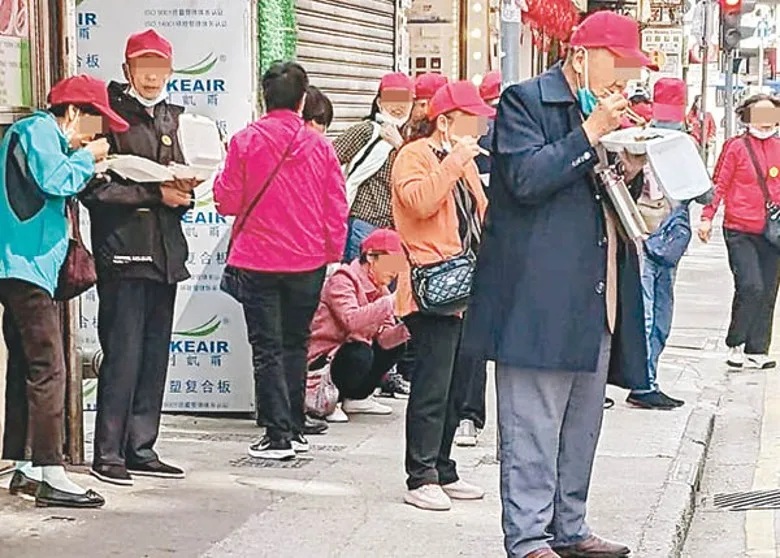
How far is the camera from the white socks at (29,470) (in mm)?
6637

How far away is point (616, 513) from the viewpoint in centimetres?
701

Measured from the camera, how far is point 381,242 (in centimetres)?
855

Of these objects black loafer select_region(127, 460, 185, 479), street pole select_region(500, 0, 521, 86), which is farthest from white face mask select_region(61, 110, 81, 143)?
street pole select_region(500, 0, 521, 86)

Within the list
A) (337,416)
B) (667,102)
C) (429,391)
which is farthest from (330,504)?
(667,102)

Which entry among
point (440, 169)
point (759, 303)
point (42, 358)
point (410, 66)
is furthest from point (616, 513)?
point (410, 66)

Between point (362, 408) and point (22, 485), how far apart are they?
2963 millimetres

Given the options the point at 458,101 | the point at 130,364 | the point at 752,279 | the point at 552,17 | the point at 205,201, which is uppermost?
the point at 552,17

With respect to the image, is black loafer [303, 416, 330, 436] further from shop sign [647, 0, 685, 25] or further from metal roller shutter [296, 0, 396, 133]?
shop sign [647, 0, 685, 25]

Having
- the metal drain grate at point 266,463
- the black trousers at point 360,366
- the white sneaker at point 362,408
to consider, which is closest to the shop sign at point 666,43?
the white sneaker at point 362,408

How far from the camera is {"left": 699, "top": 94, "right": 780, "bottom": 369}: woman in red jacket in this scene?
Result: 1158cm

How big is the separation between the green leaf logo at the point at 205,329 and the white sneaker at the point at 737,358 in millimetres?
5176

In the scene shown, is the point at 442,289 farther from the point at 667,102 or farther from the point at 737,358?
the point at 737,358

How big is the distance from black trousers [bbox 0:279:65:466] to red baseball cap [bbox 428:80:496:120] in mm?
1842

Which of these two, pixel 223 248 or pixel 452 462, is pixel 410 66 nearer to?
pixel 223 248
